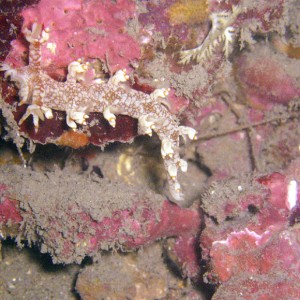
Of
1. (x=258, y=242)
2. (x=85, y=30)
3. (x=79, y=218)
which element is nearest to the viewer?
(x=85, y=30)

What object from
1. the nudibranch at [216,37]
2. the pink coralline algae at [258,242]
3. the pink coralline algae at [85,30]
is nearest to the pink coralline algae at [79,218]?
the pink coralline algae at [258,242]

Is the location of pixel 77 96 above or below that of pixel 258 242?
above

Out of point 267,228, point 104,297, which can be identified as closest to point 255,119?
point 267,228

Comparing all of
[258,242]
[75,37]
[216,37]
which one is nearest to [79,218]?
[75,37]

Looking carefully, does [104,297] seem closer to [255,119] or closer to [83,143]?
[83,143]

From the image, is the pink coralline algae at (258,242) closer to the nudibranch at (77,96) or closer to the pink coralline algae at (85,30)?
the nudibranch at (77,96)

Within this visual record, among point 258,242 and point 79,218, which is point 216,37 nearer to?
point 258,242
